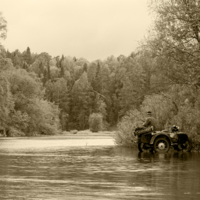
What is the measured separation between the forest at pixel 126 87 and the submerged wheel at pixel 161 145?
2560 millimetres

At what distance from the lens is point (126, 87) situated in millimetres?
124375

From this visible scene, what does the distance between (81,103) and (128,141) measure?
116332mm

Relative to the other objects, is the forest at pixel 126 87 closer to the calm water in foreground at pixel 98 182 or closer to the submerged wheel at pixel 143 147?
the submerged wheel at pixel 143 147

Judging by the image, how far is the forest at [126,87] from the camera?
27.9 m

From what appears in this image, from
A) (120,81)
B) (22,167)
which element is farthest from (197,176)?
(120,81)

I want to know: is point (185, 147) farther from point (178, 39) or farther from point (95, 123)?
point (95, 123)

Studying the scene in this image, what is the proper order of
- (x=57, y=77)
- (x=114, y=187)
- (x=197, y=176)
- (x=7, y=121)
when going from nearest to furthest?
(x=114, y=187) → (x=197, y=176) → (x=7, y=121) → (x=57, y=77)

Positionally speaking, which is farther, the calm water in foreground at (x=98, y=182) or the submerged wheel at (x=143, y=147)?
the submerged wheel at (x=143, y=147)

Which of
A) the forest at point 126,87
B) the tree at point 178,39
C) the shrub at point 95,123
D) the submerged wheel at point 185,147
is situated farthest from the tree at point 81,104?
the submerged wheel at point 185,147

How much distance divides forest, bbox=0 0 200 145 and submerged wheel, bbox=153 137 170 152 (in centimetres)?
256

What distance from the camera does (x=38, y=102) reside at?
80125 mm

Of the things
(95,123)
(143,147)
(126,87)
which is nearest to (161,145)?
(143,147)

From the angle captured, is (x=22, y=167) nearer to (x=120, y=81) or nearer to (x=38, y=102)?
(x=38, y=102)

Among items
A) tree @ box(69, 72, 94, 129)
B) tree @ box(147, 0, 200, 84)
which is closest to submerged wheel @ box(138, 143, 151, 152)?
tree @ box(147, 0, 200, 84)
